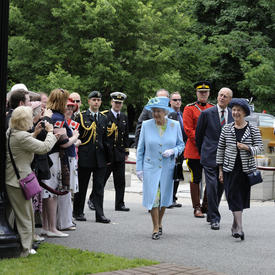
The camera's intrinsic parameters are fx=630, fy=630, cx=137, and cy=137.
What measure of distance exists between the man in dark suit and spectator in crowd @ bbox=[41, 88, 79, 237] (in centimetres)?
231

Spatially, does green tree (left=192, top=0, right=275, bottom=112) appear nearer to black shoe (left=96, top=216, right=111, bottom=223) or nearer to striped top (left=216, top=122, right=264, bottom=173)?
black shoe (left=96, top=216, right=111, bottom=223)

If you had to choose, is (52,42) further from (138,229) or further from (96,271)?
(96,271)

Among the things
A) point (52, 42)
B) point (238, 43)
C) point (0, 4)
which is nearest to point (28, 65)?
point (52, 42)

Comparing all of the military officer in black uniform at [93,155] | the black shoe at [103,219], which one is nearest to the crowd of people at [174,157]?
the black shoe at [103,219]

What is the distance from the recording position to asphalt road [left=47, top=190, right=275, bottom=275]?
273 inches

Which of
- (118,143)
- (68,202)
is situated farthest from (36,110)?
(118,143)

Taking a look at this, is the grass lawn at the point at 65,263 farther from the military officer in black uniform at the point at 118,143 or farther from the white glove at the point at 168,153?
the military officer in black uniform at the point at 118,143

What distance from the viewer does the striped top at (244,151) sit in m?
8.48

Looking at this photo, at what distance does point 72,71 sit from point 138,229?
21.9m

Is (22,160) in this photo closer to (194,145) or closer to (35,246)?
(35,246)

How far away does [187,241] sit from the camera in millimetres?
8266

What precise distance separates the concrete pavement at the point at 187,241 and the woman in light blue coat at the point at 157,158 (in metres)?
0.49

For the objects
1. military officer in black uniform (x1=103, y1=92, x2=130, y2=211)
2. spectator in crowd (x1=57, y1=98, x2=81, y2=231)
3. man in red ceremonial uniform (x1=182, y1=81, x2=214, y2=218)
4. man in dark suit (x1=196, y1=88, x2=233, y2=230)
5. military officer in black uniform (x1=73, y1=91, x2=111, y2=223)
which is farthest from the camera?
military officer in black uniform (x1=103, y1=92, x2=130, y2=211)

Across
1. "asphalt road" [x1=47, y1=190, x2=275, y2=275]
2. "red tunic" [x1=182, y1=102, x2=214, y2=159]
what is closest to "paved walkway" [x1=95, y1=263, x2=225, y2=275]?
"asphalt road" [x1=47, y1=190, x2=275, y2=275]
